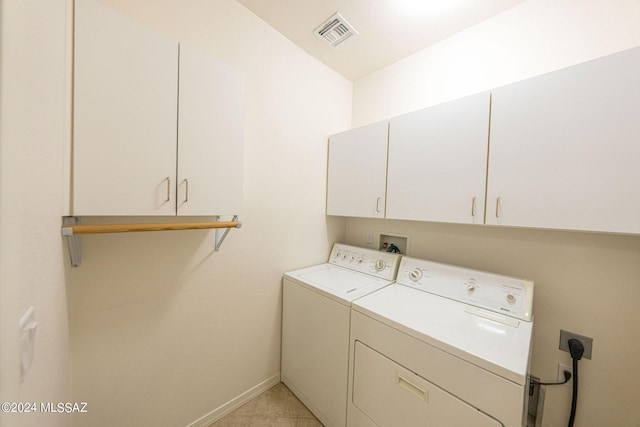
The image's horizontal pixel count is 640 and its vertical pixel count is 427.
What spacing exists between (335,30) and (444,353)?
211 cm

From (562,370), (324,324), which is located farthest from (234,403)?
(562,370)

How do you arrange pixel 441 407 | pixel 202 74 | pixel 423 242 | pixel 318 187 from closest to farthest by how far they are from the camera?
pixel 441 407
pixel 202 74
pixel 423 242
pixel 318 187

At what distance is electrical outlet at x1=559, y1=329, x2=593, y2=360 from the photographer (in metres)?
1.20

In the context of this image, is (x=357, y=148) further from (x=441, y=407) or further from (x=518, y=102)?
(x=441, y=407)

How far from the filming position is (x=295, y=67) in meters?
1.84

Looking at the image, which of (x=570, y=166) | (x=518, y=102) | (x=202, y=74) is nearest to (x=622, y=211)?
(x=570, y=166)

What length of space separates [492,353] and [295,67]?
85.5 inches

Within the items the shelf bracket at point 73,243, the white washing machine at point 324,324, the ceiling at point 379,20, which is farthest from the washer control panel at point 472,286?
the shelf bracket at point 73,243

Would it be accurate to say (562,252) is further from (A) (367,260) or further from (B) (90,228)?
(B) (90,228)

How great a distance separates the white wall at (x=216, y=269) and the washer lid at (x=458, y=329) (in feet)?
2.75

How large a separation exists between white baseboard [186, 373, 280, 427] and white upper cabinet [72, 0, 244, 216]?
1.36 meters

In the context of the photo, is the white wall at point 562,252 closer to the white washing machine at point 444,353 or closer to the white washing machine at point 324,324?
the white washing machine at point 444,353

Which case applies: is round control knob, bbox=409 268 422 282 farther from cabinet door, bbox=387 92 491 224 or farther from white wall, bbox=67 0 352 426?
white wall, bbox=67 0 352 426

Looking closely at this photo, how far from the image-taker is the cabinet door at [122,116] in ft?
2.77
